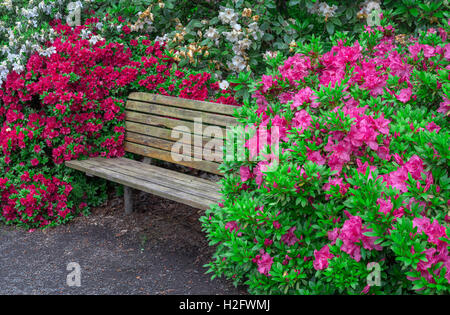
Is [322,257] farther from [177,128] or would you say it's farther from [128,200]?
[128,200]

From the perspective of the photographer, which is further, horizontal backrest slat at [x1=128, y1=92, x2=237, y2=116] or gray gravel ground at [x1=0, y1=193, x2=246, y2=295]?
horizontal backrest slat at [x1=128, y1=92, x2=237, y2=116]

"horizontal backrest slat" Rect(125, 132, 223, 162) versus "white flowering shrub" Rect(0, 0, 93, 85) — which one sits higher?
"white flowering shrub" Rect(0, 0, 93, 85)

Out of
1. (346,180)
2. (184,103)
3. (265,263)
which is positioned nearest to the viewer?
(346,180)

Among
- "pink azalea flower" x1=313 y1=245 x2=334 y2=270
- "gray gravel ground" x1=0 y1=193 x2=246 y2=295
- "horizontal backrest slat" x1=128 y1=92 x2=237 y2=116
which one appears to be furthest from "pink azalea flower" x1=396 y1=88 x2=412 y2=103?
"gray gravel ground" x1=0 y1=193 x2=246 y2=295

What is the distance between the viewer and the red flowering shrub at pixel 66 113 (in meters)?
4.07

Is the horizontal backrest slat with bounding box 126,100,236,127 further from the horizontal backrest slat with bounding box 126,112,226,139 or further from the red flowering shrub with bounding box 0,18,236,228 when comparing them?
the red flowering shrub with bounding box 0,18,236,228

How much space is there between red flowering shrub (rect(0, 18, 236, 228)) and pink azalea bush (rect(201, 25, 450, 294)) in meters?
1.53

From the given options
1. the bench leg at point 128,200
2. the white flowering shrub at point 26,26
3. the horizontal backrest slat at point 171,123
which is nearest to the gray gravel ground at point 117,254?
the bench leg at point 128,200

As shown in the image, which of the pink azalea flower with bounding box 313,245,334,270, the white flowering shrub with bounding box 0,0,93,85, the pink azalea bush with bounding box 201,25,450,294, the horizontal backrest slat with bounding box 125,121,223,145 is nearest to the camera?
the pink azalea bush with bounding box 201,25,450,294

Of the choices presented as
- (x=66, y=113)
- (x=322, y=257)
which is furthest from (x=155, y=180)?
(x=322, y=257)

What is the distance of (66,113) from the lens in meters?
4.06

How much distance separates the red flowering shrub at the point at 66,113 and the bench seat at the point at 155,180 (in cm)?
19

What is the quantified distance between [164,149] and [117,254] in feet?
2.95

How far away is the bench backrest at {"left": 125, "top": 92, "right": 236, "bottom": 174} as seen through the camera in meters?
3.71
